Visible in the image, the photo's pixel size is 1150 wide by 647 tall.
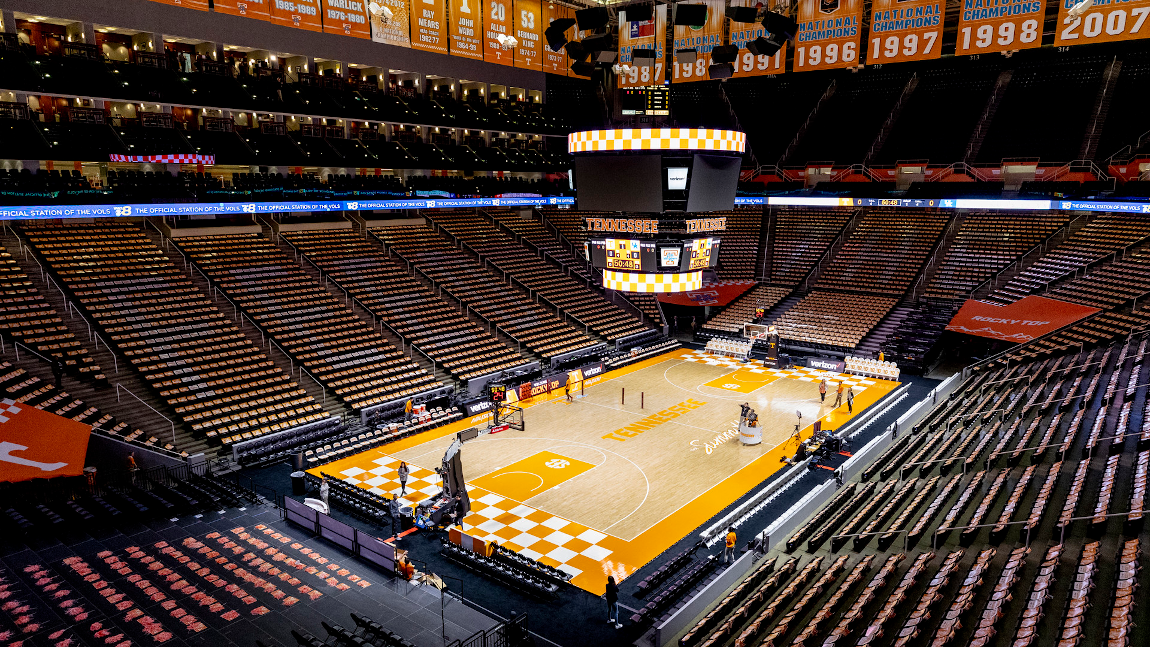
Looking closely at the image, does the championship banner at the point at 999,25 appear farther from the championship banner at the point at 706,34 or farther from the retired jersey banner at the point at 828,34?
the championship banner at the point at 706,34

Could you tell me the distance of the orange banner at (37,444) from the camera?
1512cm

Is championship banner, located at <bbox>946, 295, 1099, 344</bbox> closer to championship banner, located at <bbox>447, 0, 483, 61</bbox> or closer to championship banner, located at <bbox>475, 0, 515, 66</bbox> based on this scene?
championship banner, located at <bbox>475, 0, 515, 66</bbox>

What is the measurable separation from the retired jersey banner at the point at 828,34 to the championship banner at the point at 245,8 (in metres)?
19.3

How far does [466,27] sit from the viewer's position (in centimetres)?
2820

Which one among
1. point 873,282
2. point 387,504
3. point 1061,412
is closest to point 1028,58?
point 873,282

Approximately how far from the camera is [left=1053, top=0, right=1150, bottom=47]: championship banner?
22094 millimetres

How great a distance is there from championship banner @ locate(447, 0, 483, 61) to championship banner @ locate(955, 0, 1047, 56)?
18046 mm

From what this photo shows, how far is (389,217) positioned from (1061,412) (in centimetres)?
2949

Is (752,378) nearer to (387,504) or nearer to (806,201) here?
(806,201)

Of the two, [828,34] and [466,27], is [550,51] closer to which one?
[466,27]

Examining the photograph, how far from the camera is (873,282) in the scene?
3541 cm

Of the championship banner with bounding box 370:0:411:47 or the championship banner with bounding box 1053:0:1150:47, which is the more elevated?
the championship banner with bounding box 370:0:411:47

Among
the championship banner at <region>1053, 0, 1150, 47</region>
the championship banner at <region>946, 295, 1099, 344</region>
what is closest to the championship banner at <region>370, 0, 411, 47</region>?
the championship banner at <region>1053, 0, 1150, 47</region>

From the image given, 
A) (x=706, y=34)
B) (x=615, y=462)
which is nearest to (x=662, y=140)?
(x=615, y=462)
